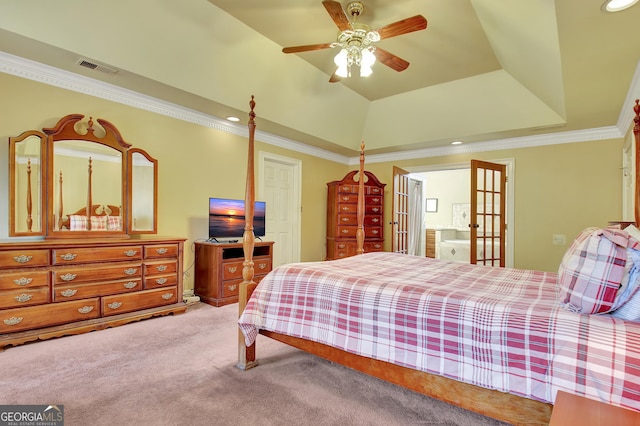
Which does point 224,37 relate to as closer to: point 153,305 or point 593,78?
point 153,305

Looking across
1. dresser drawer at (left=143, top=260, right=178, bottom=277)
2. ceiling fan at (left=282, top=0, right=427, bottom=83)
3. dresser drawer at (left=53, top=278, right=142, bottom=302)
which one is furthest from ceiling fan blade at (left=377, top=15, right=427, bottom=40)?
dresser drawer at (left=53, top=278, right=142, bottom=302)

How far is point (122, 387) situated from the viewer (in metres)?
1.88

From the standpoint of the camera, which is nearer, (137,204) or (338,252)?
(137,204)

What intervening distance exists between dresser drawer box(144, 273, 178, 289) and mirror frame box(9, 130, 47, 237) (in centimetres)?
98

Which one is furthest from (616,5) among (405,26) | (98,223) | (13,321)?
(13,321)

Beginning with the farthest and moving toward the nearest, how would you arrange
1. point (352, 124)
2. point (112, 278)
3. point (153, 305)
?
point (352, 124) → point (153, 305) → point (112, 278)

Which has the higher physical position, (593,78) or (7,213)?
(593,78)

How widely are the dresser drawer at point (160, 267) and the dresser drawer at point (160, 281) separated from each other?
0.04m

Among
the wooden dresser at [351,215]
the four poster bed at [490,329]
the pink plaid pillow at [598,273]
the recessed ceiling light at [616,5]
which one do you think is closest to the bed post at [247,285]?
the four poster bed at [490,329]

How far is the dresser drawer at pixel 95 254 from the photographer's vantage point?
8.56 ft

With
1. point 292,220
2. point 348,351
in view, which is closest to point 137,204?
point 292,220

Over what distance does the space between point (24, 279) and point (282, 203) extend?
338 centimetres

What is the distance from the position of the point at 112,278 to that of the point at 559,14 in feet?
13.2
